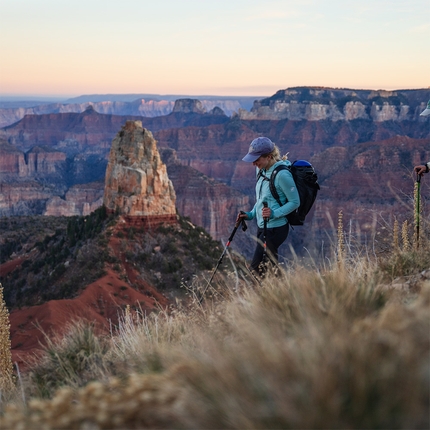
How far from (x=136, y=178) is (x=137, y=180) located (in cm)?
12

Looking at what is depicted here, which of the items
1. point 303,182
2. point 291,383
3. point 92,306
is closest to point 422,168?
point 303,182

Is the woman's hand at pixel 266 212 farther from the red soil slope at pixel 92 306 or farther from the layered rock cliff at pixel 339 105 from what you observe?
the layered rock cliff at pixel 339 105

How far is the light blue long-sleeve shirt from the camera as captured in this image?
21.9ft

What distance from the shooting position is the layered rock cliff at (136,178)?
34594mm

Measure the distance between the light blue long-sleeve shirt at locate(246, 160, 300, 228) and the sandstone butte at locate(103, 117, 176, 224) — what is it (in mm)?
27648

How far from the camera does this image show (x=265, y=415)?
2314 mm

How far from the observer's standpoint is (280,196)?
22.4 feet

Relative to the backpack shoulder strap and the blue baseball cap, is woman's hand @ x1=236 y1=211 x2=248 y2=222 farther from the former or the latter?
the blue baseball cap

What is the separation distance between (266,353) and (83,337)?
2958mm

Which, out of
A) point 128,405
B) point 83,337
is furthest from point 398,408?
point 83,337

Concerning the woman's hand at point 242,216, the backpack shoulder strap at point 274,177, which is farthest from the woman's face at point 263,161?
the woman's hand at point 242,216

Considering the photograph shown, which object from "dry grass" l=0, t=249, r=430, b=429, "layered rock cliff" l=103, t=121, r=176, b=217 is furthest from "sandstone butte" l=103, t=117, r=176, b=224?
"dry grass" l=0, t=249, r=430, b=429

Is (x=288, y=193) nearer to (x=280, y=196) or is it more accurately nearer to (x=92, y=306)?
(x=280, y=196)

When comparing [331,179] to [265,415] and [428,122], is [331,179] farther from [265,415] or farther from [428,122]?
[265,415]
